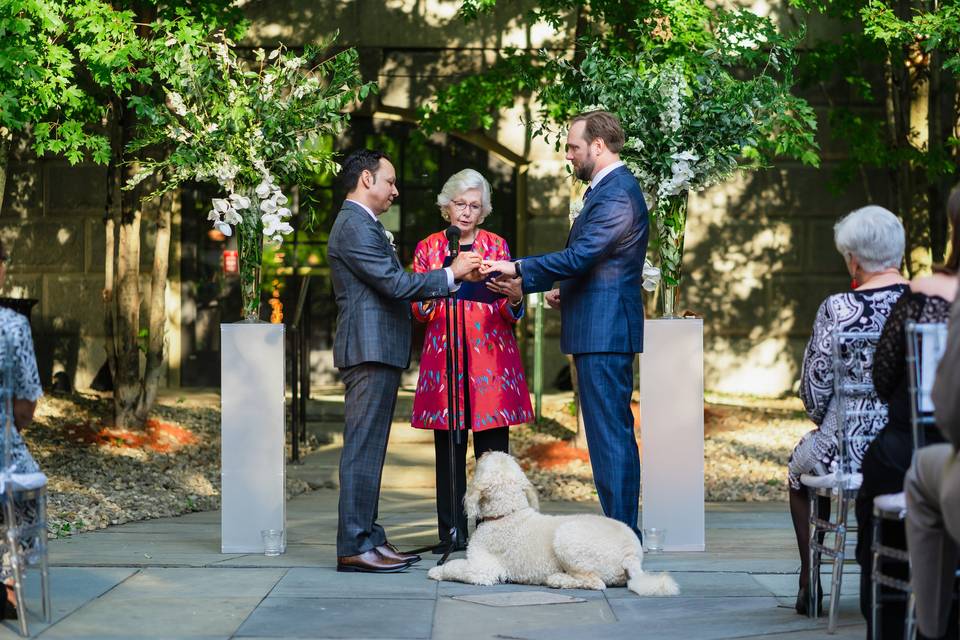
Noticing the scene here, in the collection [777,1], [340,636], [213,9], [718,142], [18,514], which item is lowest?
[340,636]

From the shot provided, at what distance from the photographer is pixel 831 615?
485 cm

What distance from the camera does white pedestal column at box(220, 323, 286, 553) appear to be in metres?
6.51

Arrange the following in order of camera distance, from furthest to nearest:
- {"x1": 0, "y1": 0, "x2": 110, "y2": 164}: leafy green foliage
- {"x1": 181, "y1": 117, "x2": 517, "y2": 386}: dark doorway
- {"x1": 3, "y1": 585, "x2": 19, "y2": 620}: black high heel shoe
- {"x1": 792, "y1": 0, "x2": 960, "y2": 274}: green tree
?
{"x1": 181, "y1": 117, "x2": 517, "y2": 386}: dark doorway, {"x1": 792, "y1": 0, "x2": 960, "y2": 274}: green tree, {"x1": 0, "y1": 0, "x2": 110, "y2": 164}: leafy green foliage, {"x1": 3, "y1": 585, "x2": 19, "y2": 620}: black high heel shoe

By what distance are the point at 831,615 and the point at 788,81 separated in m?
3.91

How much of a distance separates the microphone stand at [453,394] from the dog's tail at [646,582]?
0.97 m

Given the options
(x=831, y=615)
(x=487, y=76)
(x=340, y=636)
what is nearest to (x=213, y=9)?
(x=487, y=76)

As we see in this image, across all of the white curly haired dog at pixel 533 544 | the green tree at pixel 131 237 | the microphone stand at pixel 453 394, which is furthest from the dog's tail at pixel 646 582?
the green tree at pixel 131 237

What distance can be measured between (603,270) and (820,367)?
149cm

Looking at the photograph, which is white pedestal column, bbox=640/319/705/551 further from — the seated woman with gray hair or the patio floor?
the seated woman with gray hair

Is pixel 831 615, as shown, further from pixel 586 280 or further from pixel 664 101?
pixel 664 101

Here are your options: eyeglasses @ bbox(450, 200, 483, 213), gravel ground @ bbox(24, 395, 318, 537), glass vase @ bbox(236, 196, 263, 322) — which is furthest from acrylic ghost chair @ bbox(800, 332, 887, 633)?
gravel ground @ bbox(24, 395, 318, 537)

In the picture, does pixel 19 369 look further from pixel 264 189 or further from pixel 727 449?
pixel 727 449

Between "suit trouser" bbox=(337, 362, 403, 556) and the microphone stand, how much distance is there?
1.04 ft

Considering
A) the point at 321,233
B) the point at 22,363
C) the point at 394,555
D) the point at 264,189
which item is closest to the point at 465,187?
the point at 264,189
